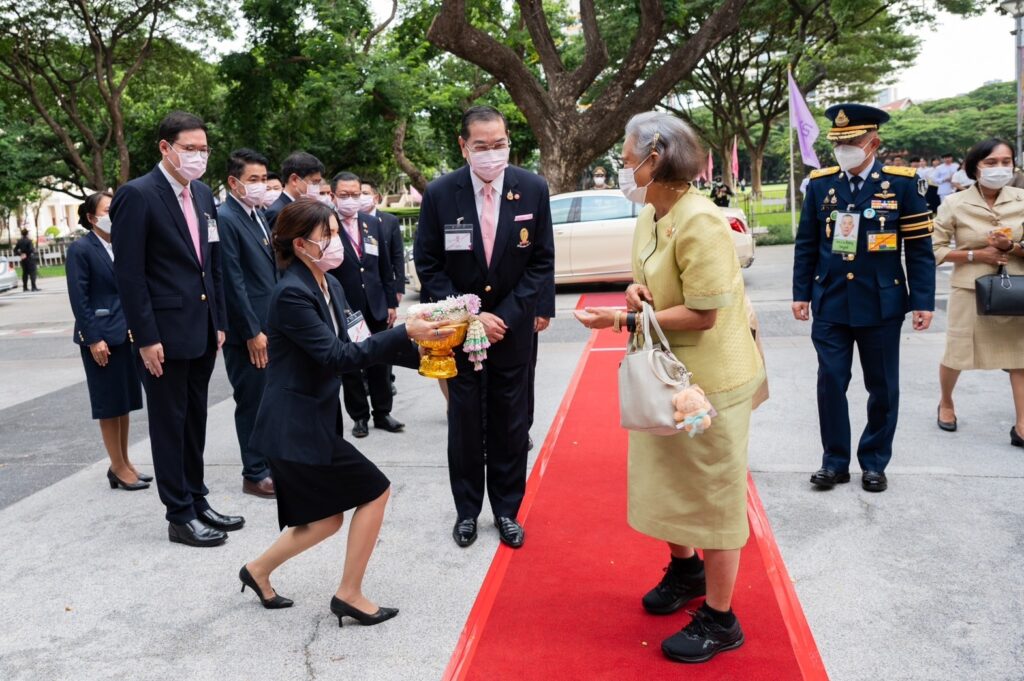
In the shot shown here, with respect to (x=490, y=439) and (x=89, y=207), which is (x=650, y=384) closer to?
(x=490, y=439)

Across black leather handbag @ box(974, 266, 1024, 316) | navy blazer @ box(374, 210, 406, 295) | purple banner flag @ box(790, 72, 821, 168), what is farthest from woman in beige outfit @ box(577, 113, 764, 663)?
purple banner flag @ box(790, 72, 821, 168)

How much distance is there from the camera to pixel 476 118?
391 centimetres

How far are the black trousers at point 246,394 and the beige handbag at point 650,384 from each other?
9.02 ft

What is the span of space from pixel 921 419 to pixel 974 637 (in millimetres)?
3008

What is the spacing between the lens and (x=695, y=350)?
2.92 m

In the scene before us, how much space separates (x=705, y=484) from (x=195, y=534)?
2.52m

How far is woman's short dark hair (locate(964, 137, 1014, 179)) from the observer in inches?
199

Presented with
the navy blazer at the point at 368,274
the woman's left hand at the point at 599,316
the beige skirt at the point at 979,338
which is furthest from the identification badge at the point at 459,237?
the beige skirt at the point at 979,338

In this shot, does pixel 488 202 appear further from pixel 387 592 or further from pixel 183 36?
pixel 183 36

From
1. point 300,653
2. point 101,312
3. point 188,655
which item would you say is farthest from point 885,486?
point 101,312

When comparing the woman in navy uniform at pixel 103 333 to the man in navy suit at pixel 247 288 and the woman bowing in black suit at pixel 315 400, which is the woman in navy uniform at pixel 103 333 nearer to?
the man in navy suit at pixel 247 288

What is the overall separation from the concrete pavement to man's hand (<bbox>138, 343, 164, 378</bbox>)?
86 centimetres

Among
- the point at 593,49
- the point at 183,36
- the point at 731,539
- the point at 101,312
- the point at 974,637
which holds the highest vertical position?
the point at 183,36

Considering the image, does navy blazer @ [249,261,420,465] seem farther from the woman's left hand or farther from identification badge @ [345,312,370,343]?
the woman's left hand
